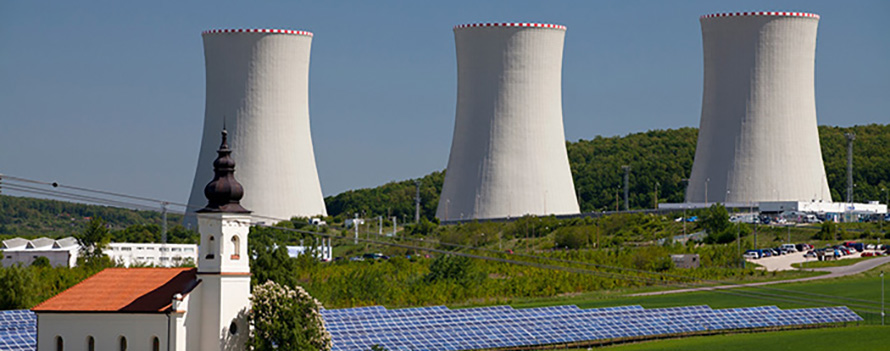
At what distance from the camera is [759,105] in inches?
1955

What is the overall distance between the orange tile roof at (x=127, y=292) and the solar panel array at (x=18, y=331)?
1373 mm

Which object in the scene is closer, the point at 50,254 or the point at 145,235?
the point at 50,254

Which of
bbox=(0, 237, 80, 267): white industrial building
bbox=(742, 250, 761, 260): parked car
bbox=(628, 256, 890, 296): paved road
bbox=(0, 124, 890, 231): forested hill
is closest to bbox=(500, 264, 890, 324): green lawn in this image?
bbox=(628, 256, 890, 296): paved road

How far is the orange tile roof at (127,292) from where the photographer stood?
2608cm

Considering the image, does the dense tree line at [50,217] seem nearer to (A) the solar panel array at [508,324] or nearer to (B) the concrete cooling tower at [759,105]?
(B) the concrete cooling tower at [759,105]

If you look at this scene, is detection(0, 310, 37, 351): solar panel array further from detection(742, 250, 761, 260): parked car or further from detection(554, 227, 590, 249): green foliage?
detection(554, 227, 590, 249): green foliage

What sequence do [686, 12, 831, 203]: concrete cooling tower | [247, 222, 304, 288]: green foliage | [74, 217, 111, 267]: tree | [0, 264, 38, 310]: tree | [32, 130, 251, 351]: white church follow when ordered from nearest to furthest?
[32, 130, 251, 351]: white church < [247, 222, 304, 288]: green foliage < [0, 264, 38, 310]: tree < [686, 12, 831, 203]: concrete cooling tower < [74, 217, 111, 267]: tree

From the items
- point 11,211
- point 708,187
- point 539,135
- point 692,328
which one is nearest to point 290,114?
point 539,135

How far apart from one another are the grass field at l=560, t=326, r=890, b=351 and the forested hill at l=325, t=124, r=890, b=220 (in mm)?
42888

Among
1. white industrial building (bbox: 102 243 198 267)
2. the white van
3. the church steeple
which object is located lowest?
white industrial building (bbox: 102 243 198 267)

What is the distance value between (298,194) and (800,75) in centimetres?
1761

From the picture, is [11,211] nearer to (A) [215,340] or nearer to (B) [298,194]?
(B) [298,194]

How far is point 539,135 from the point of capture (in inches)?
1969

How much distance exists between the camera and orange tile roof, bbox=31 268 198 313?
85.6 feet
